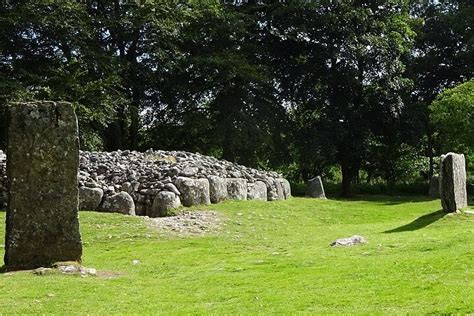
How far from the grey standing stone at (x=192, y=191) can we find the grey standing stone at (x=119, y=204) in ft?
5.83

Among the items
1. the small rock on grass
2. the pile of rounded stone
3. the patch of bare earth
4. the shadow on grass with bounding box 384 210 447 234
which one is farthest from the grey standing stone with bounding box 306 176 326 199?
the small rock on grass

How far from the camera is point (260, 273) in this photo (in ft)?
35.6

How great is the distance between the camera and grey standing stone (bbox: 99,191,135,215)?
2036 centimetres

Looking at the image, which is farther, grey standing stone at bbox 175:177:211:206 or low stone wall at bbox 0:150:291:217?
grey standing stone at bbox 175:177:211:206

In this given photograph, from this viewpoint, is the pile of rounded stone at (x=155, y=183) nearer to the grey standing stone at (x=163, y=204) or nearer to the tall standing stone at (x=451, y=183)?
the grey standing stone at (x=163, y=204)

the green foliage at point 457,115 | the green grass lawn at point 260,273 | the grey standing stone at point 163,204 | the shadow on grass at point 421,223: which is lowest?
the green grass lawn at point 260,273

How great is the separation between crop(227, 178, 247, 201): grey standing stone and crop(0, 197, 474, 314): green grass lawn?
5242 millimetres

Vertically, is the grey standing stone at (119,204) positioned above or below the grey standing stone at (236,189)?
below

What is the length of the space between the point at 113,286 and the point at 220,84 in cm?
2990

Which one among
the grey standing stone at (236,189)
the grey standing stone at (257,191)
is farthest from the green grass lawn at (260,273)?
the grey standing stone at (257,191)

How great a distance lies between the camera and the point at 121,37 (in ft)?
124

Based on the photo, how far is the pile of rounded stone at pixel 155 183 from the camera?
20594 millimetres

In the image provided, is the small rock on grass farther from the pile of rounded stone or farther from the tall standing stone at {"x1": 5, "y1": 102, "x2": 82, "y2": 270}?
the pile of rounded stone

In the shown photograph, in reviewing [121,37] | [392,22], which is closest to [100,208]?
[121,37]
